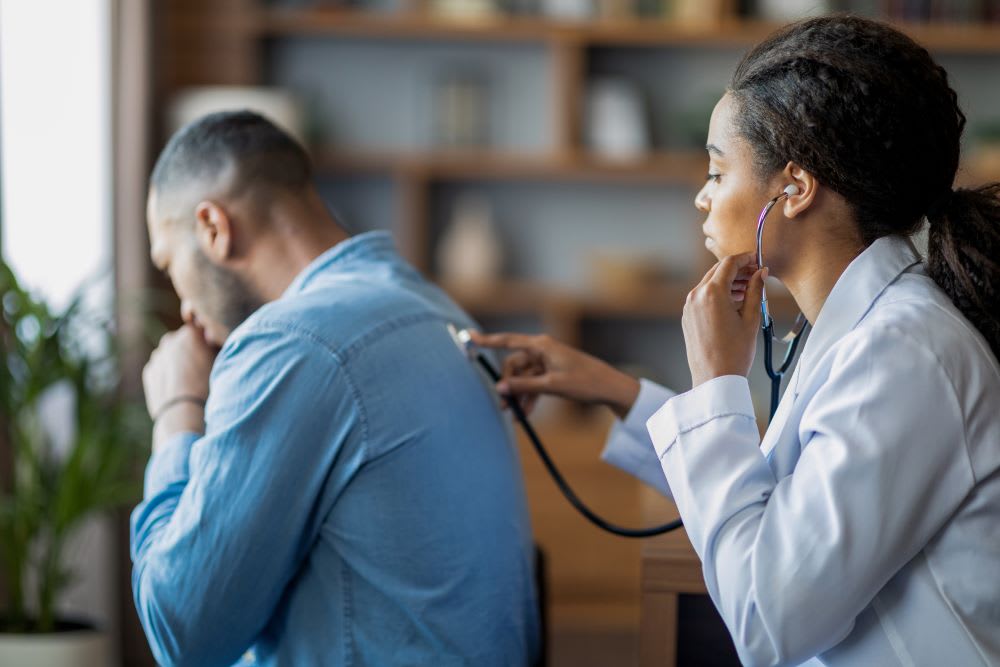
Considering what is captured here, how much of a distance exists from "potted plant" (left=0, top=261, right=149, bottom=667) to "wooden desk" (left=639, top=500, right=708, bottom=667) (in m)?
1.69

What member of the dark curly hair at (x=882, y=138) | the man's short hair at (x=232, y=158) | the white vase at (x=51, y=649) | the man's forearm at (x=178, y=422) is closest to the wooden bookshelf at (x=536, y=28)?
the white vase at (x=51, y=649)

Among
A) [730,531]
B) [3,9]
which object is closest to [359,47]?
[3,9]

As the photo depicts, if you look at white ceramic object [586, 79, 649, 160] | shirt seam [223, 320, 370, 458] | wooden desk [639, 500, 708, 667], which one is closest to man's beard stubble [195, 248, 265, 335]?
shirt seam [223, 320, 370, 458]

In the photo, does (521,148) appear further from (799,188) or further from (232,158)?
(799,188)

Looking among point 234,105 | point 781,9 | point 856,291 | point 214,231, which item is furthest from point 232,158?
point 781,9

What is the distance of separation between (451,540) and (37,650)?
1623mm

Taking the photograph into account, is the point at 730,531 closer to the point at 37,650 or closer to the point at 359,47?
the point at 37,650

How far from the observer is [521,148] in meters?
4.48

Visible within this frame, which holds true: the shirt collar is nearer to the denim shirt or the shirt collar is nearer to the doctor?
the denim shirt

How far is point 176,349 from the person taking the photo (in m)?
1.80

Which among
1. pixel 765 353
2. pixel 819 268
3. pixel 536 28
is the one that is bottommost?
pixel 765 353

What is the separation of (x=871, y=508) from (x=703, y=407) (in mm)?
193

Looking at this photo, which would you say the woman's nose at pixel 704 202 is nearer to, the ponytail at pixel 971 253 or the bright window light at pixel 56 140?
the ponytail at pixel 971 253

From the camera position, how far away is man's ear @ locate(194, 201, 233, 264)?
1.77 m
